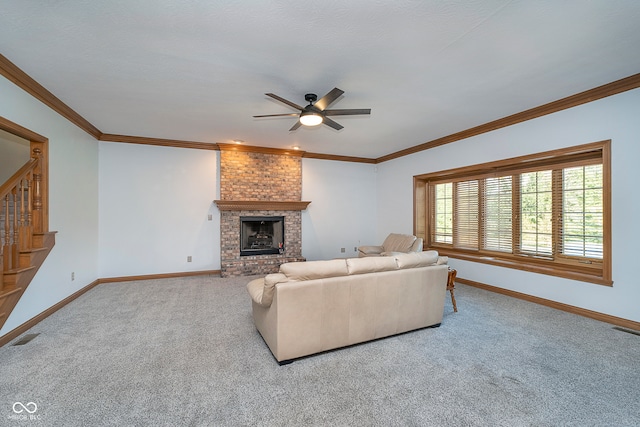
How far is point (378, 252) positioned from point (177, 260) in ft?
13.5

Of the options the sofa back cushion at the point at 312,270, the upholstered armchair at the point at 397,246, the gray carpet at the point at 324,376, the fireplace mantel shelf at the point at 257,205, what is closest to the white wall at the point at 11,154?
the gray carpet at the point at 324,376

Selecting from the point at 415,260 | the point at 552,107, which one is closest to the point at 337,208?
the point at 415,260

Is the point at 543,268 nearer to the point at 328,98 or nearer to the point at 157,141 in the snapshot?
the point at 328,98

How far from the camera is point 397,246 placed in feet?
18.2

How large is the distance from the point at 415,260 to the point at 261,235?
13.5ft

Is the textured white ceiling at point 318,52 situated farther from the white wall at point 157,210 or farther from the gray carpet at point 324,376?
the gray carpet at point 324,376

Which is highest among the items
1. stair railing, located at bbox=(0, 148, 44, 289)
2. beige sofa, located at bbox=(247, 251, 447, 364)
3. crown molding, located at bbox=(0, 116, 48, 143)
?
crown molding, located at bbox=(0, 116, 48, 143)

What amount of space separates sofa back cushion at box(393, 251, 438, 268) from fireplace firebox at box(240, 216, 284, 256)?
148 inches

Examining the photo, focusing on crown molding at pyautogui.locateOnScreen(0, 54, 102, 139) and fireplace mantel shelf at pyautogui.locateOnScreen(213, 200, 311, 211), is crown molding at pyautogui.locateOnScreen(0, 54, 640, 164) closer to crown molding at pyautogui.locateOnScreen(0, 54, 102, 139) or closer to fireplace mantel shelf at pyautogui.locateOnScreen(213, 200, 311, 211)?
crown molding at pyautogui.locateOnScreen(0, 54, 102, 139)

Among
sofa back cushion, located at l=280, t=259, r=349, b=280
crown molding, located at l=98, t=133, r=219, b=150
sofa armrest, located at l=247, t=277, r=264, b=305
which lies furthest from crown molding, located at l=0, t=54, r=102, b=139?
sofa back cushion, located at l=280, t=259, r=349, b=280

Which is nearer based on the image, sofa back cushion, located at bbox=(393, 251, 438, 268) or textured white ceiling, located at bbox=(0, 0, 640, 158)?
textured white ceiling, located at bbox=(0, 0, 640, 158)

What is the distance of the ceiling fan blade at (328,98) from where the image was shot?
8.75ft

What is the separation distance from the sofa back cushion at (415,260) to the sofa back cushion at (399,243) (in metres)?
2.17

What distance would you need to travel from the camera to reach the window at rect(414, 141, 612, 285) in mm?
3551
